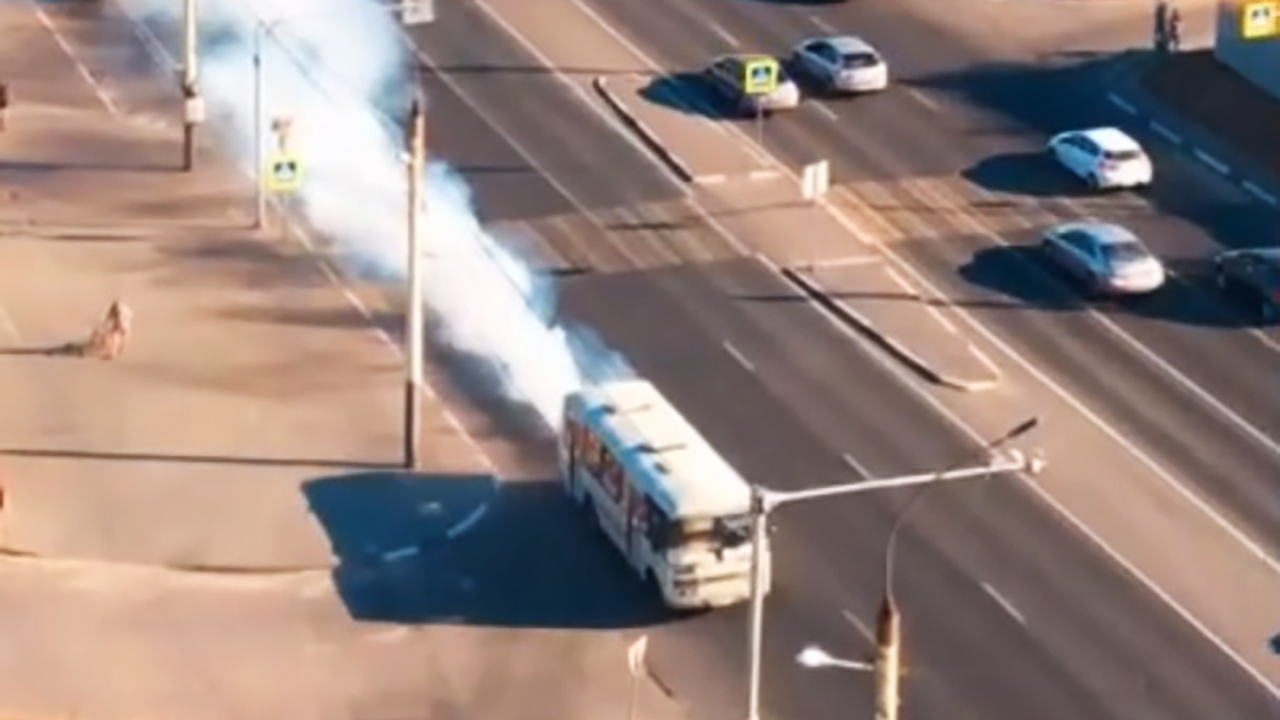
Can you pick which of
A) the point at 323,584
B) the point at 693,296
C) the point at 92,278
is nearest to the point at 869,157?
the point at 693,296

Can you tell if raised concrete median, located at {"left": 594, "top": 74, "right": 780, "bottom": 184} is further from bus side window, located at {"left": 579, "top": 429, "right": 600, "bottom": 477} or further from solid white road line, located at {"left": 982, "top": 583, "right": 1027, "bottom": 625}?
solid white road line, located at {"left": 982, "top": 583, "right": 1027, "bottom": 625}

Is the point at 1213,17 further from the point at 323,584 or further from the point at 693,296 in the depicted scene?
the point at 323,584

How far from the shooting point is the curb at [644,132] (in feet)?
293

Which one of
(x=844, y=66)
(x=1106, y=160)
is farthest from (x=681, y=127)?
(x=1106, y=160)

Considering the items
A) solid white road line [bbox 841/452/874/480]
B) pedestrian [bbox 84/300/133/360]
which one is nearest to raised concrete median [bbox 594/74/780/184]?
pedestrian [bbox 84/300/133/360]

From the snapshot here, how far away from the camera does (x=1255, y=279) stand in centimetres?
8125

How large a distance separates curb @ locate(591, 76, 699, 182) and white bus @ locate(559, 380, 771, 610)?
60.7 feet

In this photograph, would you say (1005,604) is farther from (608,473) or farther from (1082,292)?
(1082,292)

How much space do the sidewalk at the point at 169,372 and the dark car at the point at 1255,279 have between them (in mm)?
17881

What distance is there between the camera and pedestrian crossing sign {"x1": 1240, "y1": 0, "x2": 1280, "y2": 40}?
284 ft

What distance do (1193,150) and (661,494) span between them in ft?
93.6

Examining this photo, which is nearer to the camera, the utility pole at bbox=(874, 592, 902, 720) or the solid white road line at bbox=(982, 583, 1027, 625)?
the utility pole at bbox=(874, 592, 902, 720)

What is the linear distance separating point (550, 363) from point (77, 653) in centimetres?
1586

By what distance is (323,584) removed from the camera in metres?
68.9
